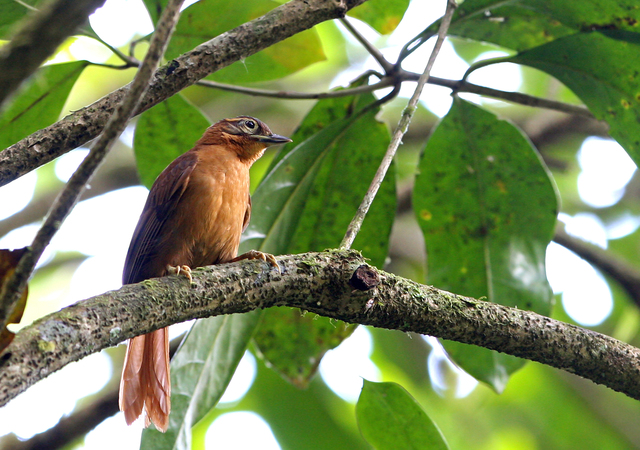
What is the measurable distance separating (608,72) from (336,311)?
2.06 meters

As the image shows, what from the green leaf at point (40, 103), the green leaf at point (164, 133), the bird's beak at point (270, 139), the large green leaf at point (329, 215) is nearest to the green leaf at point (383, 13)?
the large green leaf at point (329, 215)

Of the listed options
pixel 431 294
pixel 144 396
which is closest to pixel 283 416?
pixel 144 396

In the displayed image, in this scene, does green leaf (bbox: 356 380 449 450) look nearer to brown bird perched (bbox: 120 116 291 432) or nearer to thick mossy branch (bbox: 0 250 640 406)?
thick mossy branch (bbox: 0 250 640 406)

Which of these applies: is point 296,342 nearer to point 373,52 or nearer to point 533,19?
point 373,52

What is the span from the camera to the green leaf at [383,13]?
3.33 m

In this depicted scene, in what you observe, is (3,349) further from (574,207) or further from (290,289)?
(574,207)

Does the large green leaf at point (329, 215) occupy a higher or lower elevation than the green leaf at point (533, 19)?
lower

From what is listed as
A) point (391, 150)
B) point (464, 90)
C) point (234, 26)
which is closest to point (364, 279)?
point (391, 150)

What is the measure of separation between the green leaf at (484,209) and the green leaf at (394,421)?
1238mm

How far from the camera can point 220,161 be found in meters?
3.46

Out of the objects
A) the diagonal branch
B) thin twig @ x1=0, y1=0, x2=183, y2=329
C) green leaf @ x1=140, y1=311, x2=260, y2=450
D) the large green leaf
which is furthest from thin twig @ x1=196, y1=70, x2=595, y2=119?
the diagonal branch

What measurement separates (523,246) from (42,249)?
2896 millimetres

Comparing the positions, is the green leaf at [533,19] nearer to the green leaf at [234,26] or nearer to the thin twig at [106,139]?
the green leaf at [234,26]

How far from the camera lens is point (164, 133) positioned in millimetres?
3691
